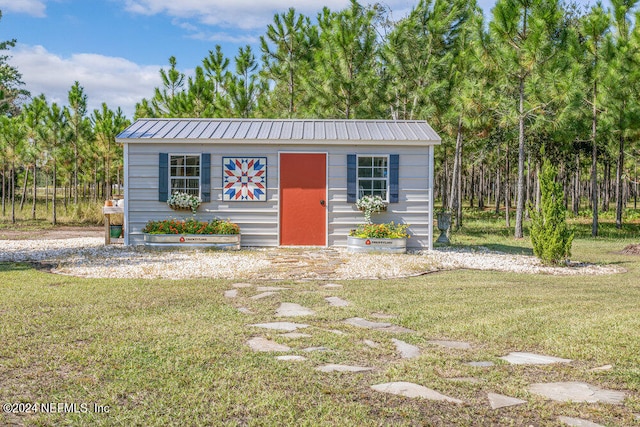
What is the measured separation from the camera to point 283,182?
479 inches

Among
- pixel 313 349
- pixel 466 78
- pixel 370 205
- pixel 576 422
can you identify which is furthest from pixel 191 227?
pixel 466 78

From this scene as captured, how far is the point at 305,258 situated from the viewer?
34.2 feet

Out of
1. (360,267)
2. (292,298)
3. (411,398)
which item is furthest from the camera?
(360,267)

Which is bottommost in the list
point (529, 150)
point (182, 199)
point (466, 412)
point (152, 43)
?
point (466, 412)

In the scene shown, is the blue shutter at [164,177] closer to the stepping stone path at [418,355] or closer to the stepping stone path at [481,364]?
the stepping stone path at [418,355]

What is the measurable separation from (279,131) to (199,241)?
312 centimetres

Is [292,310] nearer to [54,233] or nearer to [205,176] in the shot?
[205,176]

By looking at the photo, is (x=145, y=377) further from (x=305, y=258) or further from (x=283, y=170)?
(x=283, y=170)

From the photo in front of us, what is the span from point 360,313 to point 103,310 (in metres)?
2.69

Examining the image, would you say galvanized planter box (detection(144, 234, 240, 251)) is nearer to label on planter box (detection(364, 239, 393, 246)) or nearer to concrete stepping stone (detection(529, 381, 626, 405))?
label on planter box (detection(364, 239, 393, 246))

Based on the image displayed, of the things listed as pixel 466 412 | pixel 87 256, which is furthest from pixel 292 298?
pixel 87 256

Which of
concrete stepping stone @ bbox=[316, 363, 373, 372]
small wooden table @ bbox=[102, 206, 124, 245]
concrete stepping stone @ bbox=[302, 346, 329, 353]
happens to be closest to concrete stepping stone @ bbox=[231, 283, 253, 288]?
concrete stepping stone @ bbox=[302, 346, 329, 353]

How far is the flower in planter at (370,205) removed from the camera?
38.9ft

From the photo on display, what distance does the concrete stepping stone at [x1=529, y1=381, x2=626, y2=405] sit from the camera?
130 inches
